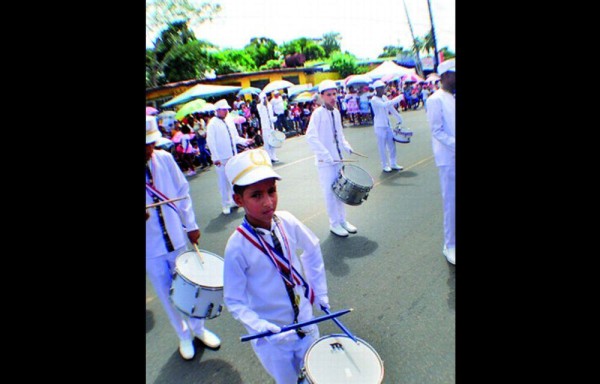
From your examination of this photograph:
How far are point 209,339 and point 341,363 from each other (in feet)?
6.07

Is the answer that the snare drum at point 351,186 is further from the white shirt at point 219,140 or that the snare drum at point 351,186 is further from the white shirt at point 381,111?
the white shirt at point 381,111

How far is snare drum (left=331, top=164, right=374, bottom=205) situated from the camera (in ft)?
13.9

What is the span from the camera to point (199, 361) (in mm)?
2865

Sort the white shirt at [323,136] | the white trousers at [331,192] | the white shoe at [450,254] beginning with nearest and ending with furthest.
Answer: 1. the white shoe at [450,254]
2. the white shirt at [323,136]
3. the white trousers at [331,192]

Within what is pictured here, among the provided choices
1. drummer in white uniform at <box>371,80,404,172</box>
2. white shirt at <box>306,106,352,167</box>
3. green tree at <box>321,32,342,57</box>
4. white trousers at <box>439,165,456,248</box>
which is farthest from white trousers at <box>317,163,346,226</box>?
green tree at <box>321,32,342,57</box>

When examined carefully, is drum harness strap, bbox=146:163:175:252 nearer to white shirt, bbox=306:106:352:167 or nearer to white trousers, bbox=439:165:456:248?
white shirt, bbox=306:106:352:167

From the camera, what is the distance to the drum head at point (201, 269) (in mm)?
2326

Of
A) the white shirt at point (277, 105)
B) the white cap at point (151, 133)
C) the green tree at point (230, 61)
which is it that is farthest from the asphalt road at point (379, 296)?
the green tree at point (230, 61)

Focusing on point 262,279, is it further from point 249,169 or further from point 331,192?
point 331,192

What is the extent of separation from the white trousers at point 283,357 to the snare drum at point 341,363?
28 cm

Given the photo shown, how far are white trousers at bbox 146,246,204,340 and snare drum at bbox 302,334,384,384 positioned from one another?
1.51 metres
